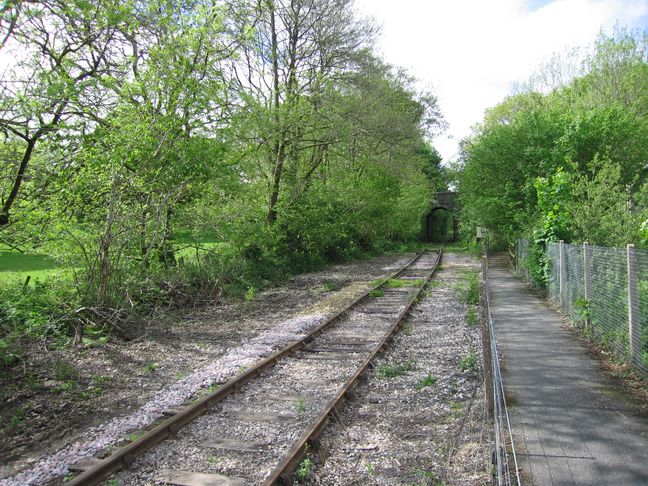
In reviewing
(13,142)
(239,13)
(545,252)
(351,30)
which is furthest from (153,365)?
(351,30)

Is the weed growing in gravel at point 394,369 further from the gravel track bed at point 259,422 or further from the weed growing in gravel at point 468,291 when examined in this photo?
the weed growing in gravel at point 468,291

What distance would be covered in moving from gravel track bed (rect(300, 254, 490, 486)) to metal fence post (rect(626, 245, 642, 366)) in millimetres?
2109

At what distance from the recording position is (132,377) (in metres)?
7.55

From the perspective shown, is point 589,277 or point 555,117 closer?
point 589,277

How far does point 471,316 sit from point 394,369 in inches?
185

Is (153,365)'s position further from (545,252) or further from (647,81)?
(647,81)

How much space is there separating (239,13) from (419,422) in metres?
16.2

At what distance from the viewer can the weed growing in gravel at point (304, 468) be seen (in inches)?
174

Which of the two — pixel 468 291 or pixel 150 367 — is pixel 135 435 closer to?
pixel 150 367

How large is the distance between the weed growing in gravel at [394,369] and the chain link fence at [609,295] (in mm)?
3076

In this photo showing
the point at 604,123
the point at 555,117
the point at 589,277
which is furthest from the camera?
the point at 555,117

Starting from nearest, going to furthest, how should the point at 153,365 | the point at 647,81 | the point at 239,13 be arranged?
the point at 153,365, the point at 239,13, the point at 647,81

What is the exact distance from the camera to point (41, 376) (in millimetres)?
7309

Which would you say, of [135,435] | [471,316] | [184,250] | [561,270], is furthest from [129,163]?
[561,270]
